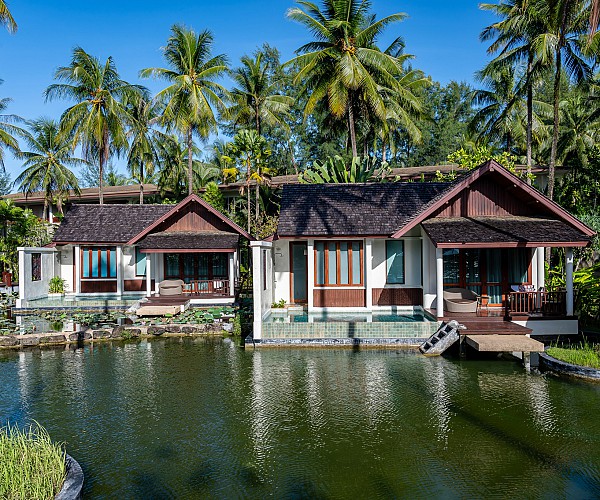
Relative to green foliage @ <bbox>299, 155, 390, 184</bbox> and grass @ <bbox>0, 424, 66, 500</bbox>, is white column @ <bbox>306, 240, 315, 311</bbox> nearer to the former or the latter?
green foliage @ <bbox>299, 155, 390, 184</bbox>

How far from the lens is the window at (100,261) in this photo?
22234 millimetres

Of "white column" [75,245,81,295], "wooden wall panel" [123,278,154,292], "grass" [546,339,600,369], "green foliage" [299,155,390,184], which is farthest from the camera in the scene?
"green foliage" [299,155,390,184]

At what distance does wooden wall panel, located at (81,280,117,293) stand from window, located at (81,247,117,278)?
0.90ft

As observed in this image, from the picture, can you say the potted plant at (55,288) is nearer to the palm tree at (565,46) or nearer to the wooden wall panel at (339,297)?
the wooden wall panel at (339,297)

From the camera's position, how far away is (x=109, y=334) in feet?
47.6

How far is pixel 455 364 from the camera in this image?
37.5ft

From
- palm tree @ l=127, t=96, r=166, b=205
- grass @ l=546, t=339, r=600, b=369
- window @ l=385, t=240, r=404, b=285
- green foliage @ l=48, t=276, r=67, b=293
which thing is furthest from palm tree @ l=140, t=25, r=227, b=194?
grass @ l=546, t=339, r=600, b=369

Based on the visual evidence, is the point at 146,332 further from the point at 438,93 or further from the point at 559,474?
the point at 438,93

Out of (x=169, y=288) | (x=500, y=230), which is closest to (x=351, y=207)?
(x=500, y=230)

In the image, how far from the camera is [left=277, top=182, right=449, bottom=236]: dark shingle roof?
52.0ft

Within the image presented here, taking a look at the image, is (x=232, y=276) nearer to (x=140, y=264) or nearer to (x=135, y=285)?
(x=140, y=264)

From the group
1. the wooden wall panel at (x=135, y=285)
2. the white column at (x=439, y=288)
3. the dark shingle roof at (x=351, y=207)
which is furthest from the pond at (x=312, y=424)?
the wooden wall panel at (x=135, y=285)

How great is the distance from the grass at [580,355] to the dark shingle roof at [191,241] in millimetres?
11771

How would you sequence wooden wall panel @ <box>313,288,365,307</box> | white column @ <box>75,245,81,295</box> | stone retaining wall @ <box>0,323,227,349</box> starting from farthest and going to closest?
1. white column @ <box>75,245,81,295</box>
2. wooden wall panel @ <box>313,288,365,307</box>
3. stone retaining wall @ <box>0,323,227,349</box>
